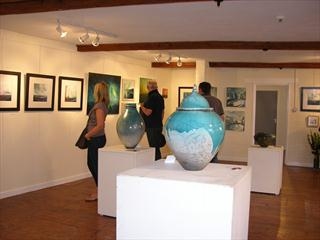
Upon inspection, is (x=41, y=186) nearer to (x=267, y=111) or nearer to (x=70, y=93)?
(x=70, y=93)

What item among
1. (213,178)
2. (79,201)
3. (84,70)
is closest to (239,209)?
(213,178)

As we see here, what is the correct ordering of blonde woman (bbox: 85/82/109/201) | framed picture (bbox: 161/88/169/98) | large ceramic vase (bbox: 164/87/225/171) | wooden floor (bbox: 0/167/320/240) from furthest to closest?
1. framed picture (bbox: 161/88/169/98)
2. blonde woman (bbox: 85/82/109/201)
3. wooden floor (bbox: 0/167/320/240)
4. large ceramic vase (bbox: 164/87/225/171)

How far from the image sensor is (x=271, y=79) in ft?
29.0

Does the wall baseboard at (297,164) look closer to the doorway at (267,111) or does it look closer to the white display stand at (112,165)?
the doorway at (267,111)

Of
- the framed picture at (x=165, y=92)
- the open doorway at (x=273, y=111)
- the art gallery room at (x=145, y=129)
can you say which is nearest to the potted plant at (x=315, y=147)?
the art gallery room at (x=145, y=129)

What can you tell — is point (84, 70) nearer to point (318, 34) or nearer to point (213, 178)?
point (318, 34)

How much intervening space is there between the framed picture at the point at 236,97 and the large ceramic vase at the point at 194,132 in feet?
22.9

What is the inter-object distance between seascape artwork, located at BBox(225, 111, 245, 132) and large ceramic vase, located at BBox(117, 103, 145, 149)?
5.27 m

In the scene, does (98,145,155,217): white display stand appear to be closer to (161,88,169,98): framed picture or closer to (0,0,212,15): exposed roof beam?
(0,0,212,15): exposed roof beam

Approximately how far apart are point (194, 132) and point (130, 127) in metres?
2.03

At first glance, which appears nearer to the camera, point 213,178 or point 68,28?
point 213,178

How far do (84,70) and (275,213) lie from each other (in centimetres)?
379

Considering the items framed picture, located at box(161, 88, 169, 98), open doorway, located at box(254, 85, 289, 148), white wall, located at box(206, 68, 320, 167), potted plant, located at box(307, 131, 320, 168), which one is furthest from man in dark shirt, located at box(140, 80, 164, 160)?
open doorway, located at box(254, 85, 289, 148)

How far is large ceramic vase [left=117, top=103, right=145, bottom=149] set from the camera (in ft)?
13.3
